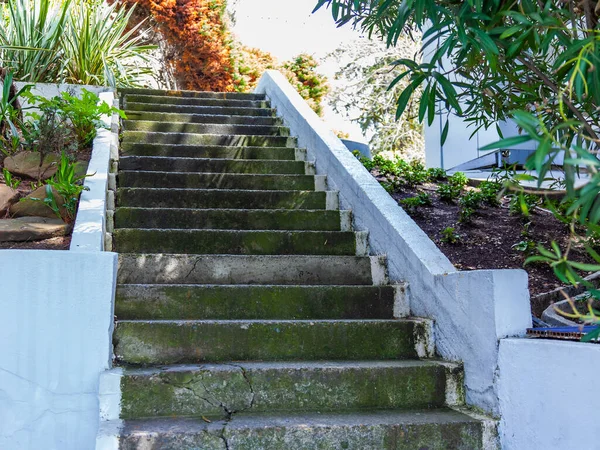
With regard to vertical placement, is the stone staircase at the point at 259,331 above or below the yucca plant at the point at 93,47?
below

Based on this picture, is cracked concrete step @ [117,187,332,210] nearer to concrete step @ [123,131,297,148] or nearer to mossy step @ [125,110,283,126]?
concrete step @ [123,131,297,148]

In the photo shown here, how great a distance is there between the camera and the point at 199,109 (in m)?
6.40

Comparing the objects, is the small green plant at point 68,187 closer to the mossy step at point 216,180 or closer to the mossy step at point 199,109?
the mossy step at point 216,180

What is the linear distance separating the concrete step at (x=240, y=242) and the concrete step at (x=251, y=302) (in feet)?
1.98

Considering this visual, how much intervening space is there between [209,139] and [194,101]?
150cm

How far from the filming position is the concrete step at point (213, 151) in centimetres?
500

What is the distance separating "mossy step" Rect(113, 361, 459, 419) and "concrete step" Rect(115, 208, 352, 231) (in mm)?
1472

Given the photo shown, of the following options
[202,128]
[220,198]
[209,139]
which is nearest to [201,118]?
[202,128]

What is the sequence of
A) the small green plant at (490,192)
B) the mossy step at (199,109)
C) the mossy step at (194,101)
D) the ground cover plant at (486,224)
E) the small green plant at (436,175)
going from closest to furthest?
the ground cover plant at (486,224), the small green plant at (490,192), the mossy step at (199,109), the small green plant at (436,175), the mossy step at (194,101)

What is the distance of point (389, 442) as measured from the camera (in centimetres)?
249

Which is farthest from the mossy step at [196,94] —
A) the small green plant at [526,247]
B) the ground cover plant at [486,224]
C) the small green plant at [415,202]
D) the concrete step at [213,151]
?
the small green plant at [526,247]

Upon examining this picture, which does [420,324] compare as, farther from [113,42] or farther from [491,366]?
[113,42]

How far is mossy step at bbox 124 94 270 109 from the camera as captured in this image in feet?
21.2

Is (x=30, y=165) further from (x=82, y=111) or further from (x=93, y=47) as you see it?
(x=93, y=47)
